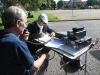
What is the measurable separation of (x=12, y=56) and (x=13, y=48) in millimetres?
79

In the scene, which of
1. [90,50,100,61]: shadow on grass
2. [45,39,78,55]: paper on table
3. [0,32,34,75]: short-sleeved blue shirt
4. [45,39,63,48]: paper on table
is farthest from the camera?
[90,50,100,61]: shadow on grass

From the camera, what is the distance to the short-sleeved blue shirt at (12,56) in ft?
4.40

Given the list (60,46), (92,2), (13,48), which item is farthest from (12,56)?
(92,2)

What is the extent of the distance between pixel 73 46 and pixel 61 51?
0.68 feet

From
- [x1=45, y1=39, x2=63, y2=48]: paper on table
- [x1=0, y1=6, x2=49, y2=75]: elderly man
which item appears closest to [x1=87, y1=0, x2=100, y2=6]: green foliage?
[x1=45, y1=39, x2=63, y2=48]: paper on table

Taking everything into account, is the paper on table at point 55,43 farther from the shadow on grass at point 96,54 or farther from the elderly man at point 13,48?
the shadow on grass at point 96,54

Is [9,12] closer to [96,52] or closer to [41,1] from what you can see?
Result: [96,52]

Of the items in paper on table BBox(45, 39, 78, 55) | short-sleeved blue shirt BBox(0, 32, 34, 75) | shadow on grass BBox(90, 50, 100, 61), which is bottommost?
shadow on grass BBox(90, 50, 100, 61)

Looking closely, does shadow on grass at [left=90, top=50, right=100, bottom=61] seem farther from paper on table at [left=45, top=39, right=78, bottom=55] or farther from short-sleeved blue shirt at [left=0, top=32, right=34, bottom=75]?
short-sleeved blue shirt at [left=0, top=32, right=34, bottom=75]

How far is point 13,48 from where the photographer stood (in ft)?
4.40

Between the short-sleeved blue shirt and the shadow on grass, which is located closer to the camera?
the short-sleeved blue shirt

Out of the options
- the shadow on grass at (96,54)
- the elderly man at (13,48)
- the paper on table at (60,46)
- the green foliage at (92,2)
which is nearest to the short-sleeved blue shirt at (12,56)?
the elderly man at (13,48)

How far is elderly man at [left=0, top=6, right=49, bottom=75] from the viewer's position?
52.9 inches

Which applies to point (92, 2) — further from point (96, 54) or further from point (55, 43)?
point (55, 43)
